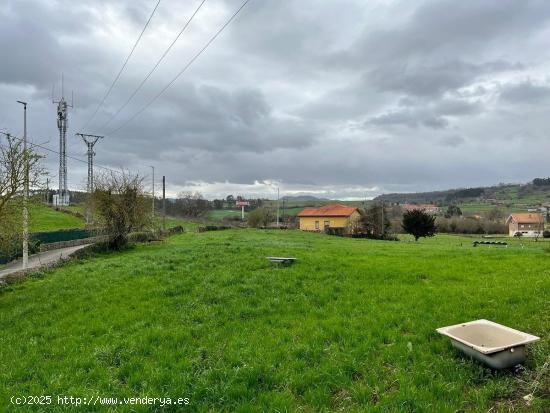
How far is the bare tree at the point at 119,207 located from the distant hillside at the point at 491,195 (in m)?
117

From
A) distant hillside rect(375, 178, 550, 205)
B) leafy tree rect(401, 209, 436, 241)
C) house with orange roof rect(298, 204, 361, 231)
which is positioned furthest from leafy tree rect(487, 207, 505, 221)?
leafy tree rect(401, 209, 436, 241)

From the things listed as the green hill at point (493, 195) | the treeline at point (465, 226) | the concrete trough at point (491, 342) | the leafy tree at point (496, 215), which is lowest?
the treeline at point (465, 226)

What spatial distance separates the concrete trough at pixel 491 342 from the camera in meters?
4.81

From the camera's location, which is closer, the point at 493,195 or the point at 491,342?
the point at 491,342

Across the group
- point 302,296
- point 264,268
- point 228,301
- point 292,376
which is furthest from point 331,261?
point 292,376

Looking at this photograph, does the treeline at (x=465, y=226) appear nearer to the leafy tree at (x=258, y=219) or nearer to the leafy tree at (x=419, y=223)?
the leafy tree at (x=419, y=223)

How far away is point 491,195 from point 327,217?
111m

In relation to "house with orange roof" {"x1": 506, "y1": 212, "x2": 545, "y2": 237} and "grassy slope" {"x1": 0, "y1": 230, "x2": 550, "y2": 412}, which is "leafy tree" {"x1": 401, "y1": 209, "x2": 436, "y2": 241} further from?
"house with orange roof" {"x1": 506, "y1": 212, "x2": 545, "y2": 237}

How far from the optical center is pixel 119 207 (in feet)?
89.8

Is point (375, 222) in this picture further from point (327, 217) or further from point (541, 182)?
point (541, 182)

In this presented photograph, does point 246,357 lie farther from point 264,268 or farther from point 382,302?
point 264,268

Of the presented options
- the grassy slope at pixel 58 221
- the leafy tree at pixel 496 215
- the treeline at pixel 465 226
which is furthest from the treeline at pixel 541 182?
the grassy slope at pixel 58 221

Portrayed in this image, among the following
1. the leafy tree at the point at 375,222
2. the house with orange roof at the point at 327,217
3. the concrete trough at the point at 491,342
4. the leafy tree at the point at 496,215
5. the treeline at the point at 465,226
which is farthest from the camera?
the leafy tree at the point at 496,215

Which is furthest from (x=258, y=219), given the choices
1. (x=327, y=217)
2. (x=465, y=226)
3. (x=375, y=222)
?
(x=465, y=226)
